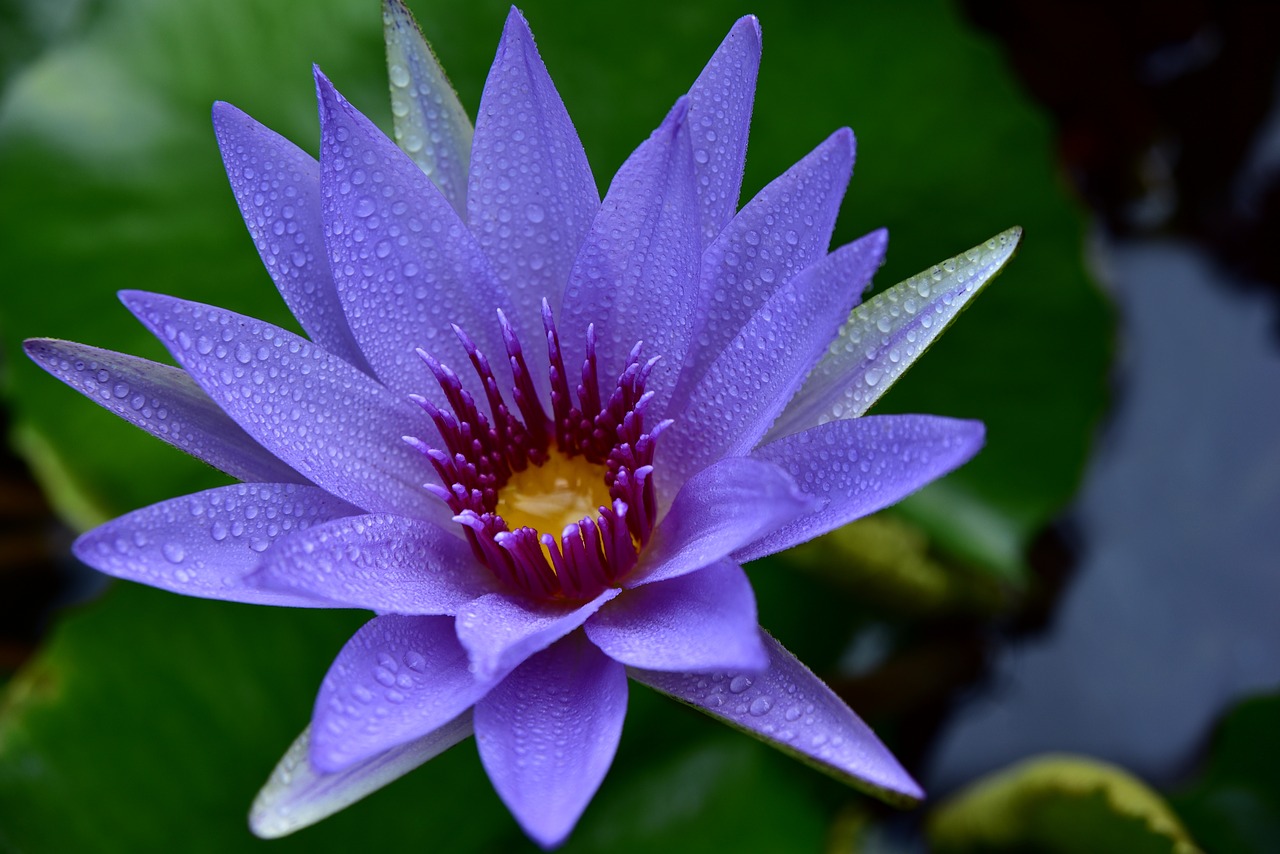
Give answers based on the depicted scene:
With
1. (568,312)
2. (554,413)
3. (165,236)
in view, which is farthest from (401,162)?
(165,236)

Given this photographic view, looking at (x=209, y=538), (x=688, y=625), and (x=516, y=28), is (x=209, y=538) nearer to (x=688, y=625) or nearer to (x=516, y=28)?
(x=688, y=625)

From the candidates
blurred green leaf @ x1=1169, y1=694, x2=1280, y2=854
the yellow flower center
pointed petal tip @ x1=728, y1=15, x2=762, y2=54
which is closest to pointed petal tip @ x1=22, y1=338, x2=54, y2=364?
the yellow flower center

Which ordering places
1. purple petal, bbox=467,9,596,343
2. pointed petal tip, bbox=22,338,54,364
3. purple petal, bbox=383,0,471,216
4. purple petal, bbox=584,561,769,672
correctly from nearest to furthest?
purple petal, bbox=584,561,769,672, pointed petal tip, bbox=22,338,54,364, purple petal, bbox=467,9,596,343, purple petal, bbox=383,0,471,216

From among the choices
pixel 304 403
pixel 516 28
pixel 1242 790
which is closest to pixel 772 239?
pixel 516 28

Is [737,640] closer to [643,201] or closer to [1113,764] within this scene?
[643,201]

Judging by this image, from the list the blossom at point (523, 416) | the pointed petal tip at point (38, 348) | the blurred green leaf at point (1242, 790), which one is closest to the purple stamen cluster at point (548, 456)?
the blossom at point (523, 416)

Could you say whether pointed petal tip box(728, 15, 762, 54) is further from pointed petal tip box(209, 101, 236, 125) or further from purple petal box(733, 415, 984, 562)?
pointed petal tip box(209, 101, 236, 125)
